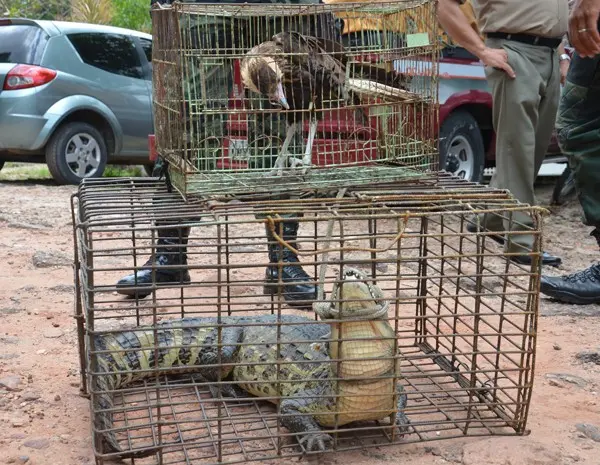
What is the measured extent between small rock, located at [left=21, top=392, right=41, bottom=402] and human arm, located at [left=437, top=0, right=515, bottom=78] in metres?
3.51

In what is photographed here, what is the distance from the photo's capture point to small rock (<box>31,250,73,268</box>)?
5484 millimetres

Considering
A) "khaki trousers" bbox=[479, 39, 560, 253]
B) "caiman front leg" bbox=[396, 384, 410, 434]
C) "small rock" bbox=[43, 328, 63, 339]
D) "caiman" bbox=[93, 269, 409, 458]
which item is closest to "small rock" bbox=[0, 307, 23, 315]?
"small rock" bbox=[43, 328, 63, 339]

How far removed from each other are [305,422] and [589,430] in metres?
1.08

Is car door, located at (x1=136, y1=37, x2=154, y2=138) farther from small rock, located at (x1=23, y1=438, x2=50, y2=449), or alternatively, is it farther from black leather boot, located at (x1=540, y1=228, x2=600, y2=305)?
small rock, located at (x1=23, y1=438, x2=50, y2=449)

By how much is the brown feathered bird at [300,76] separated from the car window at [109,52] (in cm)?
672

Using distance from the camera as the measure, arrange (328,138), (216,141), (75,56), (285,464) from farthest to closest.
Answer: (75,56), (328,138), (216,141), (285,464)

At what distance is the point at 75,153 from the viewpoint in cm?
936

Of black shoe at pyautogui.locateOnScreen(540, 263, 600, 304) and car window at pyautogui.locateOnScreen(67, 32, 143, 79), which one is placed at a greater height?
car window at pyautogui.locateOnScreen(67, 32, 143, 79)

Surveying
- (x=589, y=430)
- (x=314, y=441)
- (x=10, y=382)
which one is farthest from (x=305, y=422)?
(x=10, y=382)

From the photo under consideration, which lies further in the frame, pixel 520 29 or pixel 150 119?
pixel 150 119

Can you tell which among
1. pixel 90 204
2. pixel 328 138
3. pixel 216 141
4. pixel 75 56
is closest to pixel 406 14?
pixel 328 138

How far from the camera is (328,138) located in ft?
12.8

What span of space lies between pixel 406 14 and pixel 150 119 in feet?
22.3

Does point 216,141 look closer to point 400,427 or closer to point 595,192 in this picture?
point 400,427
